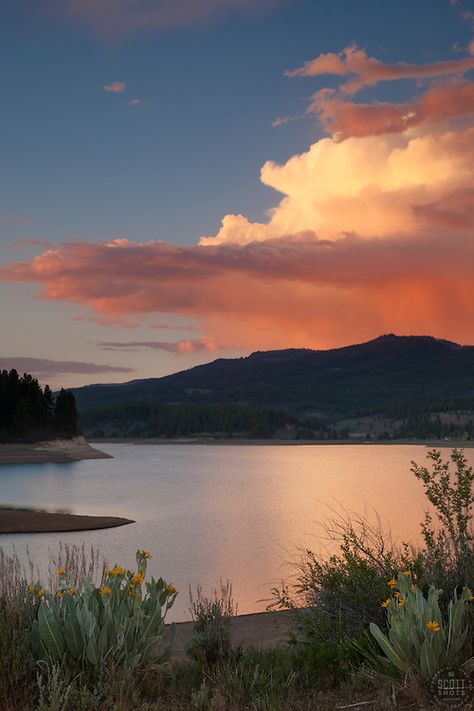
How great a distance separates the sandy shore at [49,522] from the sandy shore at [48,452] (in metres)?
60.6

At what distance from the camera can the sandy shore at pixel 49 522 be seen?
39.1 metres

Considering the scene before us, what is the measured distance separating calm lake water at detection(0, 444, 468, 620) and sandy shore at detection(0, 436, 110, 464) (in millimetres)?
8947

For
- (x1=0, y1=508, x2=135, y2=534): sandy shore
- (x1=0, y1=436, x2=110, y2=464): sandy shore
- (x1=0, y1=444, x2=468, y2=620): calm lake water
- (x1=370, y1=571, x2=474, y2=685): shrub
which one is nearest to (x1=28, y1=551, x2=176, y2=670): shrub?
(x1=370, y1=571, x2=474, y2=685): shrub

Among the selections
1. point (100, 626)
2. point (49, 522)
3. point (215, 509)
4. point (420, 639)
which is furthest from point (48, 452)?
point (420, 639)

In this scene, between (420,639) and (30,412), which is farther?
(30,412)

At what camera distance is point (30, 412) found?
114 meters

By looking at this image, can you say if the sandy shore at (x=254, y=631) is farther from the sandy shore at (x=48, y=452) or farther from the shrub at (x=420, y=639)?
the sandy shore at (x=48, y=452)

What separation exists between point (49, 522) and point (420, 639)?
34587 mm

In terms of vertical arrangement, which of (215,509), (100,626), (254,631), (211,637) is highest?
(100,626)

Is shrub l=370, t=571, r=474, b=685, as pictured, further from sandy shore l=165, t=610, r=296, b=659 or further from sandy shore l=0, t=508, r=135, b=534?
sandy shore l=0, t=508, r=135, b=534

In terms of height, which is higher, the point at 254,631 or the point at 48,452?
the point at 48,452

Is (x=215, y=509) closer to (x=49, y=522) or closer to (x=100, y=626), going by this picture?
(x=49, y=522)

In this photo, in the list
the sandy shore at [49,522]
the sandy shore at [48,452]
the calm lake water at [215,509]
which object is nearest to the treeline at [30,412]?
the sandy shore at [48,452]

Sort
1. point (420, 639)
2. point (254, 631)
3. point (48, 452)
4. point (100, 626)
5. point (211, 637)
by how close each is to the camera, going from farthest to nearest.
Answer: point (48, 452)
point (254, 631)
point (211, 637)
point (100, 626)
point (420, 639)
